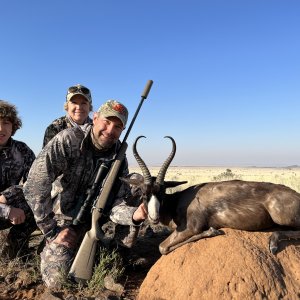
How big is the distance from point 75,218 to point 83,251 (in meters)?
0.65

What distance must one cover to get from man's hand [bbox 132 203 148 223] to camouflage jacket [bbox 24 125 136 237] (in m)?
0.16

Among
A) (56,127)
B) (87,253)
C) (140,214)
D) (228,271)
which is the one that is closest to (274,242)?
(228,271)

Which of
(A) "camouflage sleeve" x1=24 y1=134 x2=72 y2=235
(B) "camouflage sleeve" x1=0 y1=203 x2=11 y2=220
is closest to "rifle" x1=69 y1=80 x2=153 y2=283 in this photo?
(A) "camouflage sleeve" x1=24 y1=134 x2=72 y2=235

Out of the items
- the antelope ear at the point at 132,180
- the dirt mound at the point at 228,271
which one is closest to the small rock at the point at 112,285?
the dirt mound at the point at 228,271

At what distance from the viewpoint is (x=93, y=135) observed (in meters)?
6.23

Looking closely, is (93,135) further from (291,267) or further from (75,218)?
(291,267)

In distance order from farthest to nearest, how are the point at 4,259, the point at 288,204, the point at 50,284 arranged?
1. the point at 4,259
2. the point at 50,284
3. the point at 288,204

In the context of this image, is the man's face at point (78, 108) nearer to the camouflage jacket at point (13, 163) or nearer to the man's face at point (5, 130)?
the camouflage jacket at point (13, 163)

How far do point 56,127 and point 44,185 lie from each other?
8.80 ft

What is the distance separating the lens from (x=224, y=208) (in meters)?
5.36

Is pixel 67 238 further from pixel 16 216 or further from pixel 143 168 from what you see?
pixel 143 168

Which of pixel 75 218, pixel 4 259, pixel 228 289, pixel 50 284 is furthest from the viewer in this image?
pixel 4 259

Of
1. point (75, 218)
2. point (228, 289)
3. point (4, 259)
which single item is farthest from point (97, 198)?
point (228, 289)

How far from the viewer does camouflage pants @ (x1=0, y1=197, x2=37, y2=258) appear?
6688 mm
